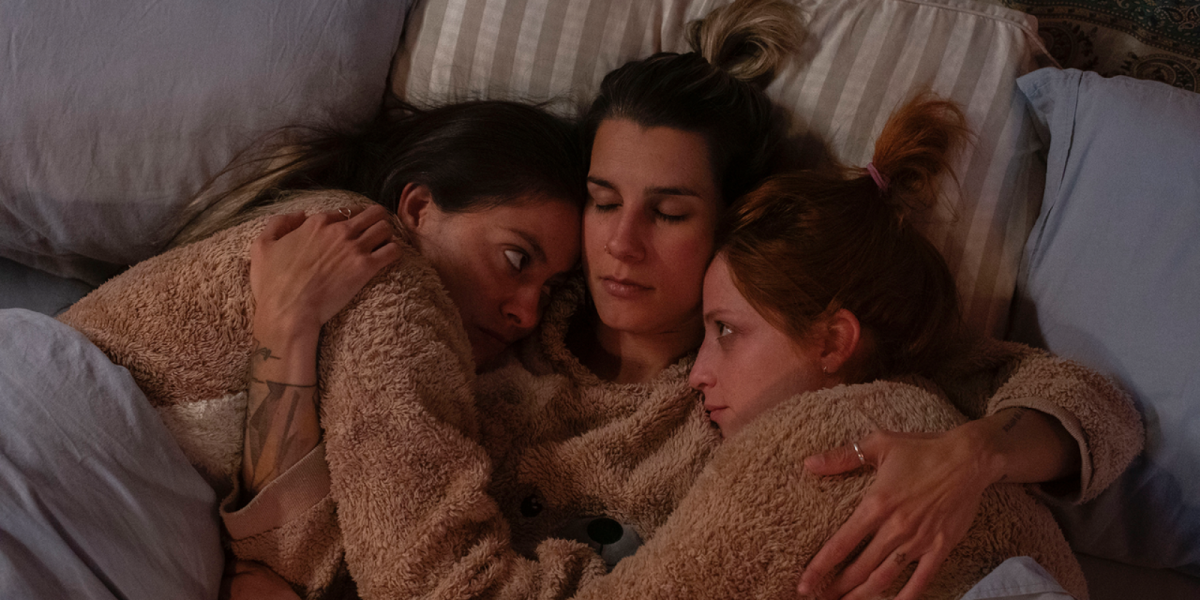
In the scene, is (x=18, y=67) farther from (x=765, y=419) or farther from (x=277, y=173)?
(x=765, y=419)

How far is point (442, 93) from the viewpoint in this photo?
1.45 meters

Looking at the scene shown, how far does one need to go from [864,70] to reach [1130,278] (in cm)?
50

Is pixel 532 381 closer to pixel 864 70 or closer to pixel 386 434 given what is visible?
pixel 386 434

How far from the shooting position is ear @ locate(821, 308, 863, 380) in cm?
110

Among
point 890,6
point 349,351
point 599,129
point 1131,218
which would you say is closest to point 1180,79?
point 1131,218

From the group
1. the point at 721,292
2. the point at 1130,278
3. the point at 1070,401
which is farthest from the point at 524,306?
the point at 1130,278

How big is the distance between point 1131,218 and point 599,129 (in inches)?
31.1

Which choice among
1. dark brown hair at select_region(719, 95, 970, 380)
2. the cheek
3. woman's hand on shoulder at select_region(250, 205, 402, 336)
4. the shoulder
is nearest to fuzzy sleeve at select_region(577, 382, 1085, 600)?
the shoulder

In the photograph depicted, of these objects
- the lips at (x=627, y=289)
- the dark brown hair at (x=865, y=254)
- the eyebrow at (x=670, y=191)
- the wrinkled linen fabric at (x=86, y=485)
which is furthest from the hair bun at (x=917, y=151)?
the wrinkled linen fabric at (x=86, y=485)

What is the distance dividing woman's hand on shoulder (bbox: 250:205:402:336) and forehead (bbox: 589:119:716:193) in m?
0.34

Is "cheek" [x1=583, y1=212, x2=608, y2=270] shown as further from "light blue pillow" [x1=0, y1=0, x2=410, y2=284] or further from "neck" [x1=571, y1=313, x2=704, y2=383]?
"light blue pillow" [x1=0, y1=0, x2=410, y2=284]

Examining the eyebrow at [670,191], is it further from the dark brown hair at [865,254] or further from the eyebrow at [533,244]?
the eyebrow at [533,244]

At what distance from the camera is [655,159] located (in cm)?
120

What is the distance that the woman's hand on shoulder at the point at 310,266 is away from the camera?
3.47 ft
